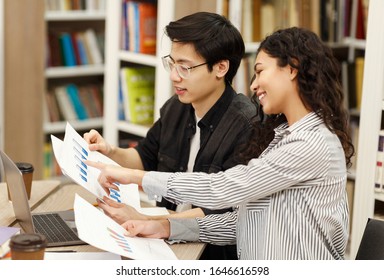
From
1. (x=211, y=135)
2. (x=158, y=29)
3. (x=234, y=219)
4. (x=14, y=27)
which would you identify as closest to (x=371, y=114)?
(x=211, y=135)

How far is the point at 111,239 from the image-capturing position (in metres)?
1.91

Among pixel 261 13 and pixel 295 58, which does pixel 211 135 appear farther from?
pixel 261 13

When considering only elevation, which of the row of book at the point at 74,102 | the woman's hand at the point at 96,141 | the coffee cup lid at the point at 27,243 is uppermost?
the woman's hand at the point at 96,141

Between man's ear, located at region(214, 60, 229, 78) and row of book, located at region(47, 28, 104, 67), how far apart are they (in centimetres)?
229

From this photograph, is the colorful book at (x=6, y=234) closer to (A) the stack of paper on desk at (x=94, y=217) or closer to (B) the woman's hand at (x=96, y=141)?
(A) the stack of paper on desk at (x=94, y=217)

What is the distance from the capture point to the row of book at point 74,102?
476cm

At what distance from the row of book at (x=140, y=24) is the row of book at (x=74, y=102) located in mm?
1039

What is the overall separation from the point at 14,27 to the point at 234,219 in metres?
2.34

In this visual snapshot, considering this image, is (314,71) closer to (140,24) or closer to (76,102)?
(140,24)

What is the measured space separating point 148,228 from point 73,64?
2.81 meters

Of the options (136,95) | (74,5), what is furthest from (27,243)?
(74,5)

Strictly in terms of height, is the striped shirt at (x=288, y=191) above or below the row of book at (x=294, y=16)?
below

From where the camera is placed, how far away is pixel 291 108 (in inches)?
82.3

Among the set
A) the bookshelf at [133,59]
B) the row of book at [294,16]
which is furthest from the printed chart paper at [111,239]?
the row of book at [294,16]
